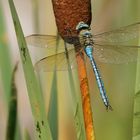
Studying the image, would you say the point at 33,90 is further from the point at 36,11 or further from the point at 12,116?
the point at 36,11

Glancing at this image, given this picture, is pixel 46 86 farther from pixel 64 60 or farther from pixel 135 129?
pixel 135 129

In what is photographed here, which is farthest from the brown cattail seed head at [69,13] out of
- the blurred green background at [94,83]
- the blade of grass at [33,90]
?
the blurred green background at [94,83]

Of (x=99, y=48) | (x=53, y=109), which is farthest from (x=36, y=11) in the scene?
(x=53, y=109)

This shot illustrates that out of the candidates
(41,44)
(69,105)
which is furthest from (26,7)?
(69,105)

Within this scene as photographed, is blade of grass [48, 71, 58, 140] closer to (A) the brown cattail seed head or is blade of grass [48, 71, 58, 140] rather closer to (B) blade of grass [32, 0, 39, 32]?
(A) the brown cattail seed head

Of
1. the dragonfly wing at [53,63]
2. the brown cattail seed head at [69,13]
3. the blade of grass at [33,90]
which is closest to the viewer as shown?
the blade of grass at [33,90]

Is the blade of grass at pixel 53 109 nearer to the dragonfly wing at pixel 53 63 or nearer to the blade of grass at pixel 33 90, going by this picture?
the dragonfly wing at pixel 53 63
